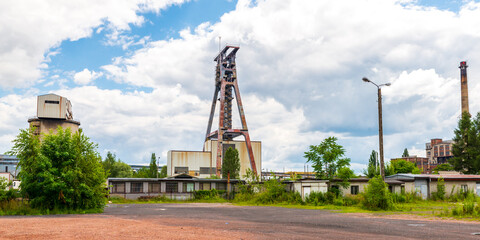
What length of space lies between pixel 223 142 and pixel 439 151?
3951 inches

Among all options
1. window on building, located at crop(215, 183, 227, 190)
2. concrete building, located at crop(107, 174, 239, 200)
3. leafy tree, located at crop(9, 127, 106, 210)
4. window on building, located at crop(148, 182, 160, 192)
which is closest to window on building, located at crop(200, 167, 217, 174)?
window on building, located at crop(215, 183, 227, 190)

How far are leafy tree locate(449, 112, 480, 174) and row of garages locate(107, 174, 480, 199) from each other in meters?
29.3

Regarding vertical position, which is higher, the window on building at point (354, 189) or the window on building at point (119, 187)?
the window on building at point (354, 189)

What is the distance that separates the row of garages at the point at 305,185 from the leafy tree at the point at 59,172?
2.48 m

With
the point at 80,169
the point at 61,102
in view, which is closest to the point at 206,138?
the point at 61,102

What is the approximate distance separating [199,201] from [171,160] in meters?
39.4

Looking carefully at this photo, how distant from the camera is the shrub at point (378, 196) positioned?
92.0 feet

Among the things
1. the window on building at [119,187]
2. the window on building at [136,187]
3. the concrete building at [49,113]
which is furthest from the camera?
the concrete building at [49,113]

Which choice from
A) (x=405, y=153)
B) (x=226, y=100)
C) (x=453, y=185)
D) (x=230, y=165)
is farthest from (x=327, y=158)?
(x=405, y=153)

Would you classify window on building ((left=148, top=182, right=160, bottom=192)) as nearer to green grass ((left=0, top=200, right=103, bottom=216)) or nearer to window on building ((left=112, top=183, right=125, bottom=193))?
window on building ((left=112, top=183, right=125, bottom=193))

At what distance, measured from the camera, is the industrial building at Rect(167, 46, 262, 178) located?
3425 inches

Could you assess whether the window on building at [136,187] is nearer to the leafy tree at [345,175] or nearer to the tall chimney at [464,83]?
the leafy tree at [345,175]

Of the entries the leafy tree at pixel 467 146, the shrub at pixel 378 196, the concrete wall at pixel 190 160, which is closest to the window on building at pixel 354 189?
the shrub at pixel 378 196

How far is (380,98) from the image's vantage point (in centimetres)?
2928
